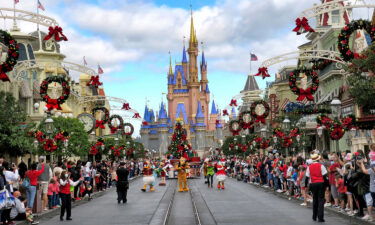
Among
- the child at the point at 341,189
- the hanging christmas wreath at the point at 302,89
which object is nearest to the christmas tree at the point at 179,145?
the hanging christmas wreath at the point at 302,89

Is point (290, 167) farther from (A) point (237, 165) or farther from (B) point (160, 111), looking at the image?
(B) point (160, 111)

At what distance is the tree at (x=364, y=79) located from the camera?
1944 centimetres

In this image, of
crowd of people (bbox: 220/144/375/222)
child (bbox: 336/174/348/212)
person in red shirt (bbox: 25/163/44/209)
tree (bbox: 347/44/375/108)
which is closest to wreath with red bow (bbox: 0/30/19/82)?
person in red shirt (bbox: 25/163/44/209)

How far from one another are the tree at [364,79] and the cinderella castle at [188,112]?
15846 cm

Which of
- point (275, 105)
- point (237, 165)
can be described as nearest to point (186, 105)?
point (275, 105)

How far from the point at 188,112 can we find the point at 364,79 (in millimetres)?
167040

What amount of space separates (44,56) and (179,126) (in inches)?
755

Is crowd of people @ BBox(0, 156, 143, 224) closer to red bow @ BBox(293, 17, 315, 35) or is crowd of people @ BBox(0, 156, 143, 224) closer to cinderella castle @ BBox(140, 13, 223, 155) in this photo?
red bow @ BBox(293, 17, 315, 35)

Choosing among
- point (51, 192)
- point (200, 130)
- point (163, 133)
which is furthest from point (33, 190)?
point (163, 133)

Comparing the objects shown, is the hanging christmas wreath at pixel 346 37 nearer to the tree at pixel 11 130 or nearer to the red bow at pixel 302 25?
the red bow at pixel 302 25

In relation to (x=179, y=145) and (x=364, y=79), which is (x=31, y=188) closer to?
(x=364, y=79)

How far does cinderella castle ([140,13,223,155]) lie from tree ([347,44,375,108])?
158 m

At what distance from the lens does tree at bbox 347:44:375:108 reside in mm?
19438

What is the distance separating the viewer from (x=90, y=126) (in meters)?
44.0
